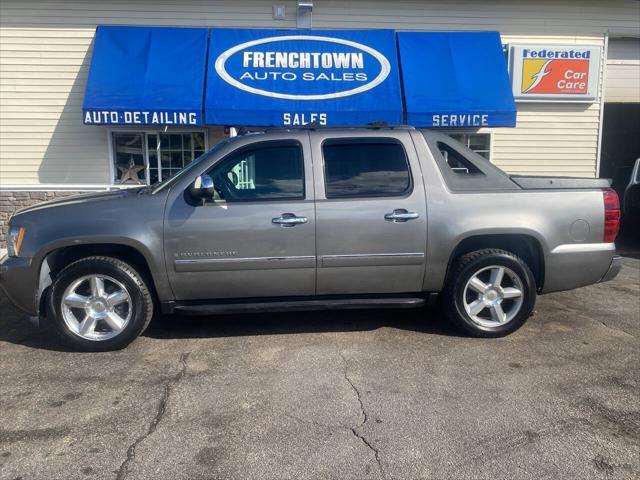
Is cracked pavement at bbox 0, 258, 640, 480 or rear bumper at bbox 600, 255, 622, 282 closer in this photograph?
cracked pavement at bbox 0, 258, 640, 480

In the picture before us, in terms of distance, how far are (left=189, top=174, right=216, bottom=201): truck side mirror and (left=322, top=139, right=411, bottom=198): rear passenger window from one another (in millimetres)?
997

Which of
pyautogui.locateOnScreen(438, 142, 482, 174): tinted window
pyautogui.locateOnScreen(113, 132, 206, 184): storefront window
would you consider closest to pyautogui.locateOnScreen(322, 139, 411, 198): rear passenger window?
pyautogui.locateOnScreen(438, 142, 482, 174): tinted window

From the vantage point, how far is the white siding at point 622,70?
11141mm

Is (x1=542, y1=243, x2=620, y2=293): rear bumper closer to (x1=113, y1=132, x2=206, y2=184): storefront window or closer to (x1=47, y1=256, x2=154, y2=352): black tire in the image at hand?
(x1=47, y1=256, x2=154, y2=352): black tire

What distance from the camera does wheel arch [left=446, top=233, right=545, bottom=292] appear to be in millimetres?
4637

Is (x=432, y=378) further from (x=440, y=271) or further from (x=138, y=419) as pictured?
(x=138, y=419)

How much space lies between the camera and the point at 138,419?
129 inches

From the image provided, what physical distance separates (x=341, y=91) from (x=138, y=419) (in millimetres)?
7590

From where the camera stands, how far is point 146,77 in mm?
9352

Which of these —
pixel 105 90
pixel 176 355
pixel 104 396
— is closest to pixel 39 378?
pixel 104 396

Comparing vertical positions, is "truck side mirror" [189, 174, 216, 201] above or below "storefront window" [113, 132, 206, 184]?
below

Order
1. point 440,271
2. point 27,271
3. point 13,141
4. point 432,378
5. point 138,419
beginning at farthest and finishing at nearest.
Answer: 1. point 13,141
2. point 440,271
3. point 27,271
4. point 432,378
5. point 138,419

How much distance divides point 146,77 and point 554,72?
26.7 ft

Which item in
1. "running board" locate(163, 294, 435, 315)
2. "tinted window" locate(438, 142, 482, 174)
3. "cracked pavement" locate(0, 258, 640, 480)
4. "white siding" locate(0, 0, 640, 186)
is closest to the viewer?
"cracked pavement" locate(0, 258, 640, 480)
